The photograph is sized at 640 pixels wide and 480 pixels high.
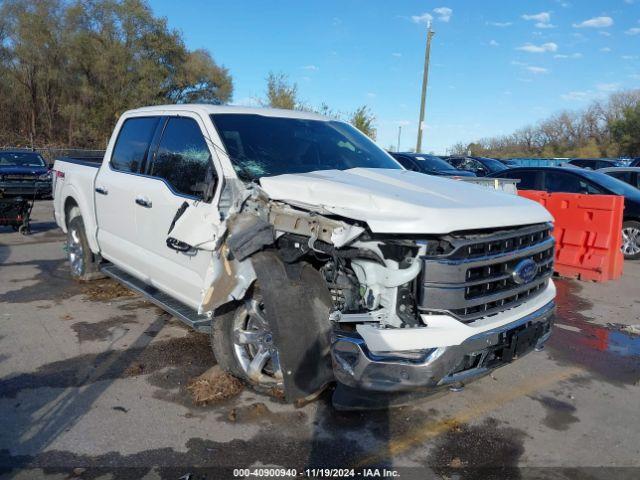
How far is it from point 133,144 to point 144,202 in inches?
39.7

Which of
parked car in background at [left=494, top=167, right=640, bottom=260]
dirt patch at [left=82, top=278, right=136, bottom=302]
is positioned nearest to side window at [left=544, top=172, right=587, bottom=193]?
parked car in background at [left=494, top=167, right=640, bottom=260]

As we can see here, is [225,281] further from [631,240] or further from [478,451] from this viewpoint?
[631,240]

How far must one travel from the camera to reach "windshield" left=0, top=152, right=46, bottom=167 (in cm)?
1719

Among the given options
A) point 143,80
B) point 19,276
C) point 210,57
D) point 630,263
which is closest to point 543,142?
point 210,57

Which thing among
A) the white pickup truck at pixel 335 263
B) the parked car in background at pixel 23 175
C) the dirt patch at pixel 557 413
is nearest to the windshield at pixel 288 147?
the white pickup truck at pixel 335 263

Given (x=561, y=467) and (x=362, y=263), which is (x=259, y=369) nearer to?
(x=362, y=263)

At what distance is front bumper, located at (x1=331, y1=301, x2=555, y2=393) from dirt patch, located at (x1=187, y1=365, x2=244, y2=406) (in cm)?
125

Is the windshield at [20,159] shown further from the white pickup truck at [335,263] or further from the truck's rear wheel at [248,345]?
the truck's rear wheel at [248,345]

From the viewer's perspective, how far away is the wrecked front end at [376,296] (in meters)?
3.03

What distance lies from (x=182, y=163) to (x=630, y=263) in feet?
28.8

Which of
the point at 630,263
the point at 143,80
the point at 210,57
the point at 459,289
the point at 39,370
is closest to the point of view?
the point at 459,289

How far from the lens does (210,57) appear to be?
4397 cm

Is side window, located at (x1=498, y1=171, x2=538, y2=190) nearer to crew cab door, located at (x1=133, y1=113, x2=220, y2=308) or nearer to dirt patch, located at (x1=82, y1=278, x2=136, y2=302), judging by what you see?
dirt patch, located at (x1=82, y1=278, x2=136, y2=302)

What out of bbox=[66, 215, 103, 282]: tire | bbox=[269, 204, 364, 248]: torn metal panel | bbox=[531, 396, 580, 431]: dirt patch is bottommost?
bbox=[531, 396, 580, 431]: dirt patch
